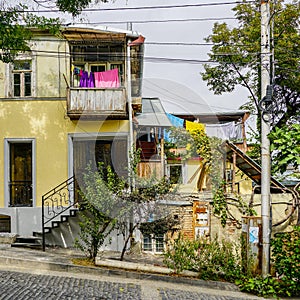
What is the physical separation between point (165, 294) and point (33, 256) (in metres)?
4.19

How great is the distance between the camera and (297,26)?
18.7m

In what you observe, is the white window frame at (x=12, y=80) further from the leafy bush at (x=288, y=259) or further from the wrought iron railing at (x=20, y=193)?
the leafy bush at (x=288, y=259)

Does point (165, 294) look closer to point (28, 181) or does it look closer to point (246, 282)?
point (246, 282)

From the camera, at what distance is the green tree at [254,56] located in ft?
60.2

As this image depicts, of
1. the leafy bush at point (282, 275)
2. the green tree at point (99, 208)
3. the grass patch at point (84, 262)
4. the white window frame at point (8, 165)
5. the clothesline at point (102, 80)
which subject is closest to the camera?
the leafy bush at point (282, 275)

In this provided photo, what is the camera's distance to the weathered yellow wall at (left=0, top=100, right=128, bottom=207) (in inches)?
576

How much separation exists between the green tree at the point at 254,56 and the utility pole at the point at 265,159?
759 centimetres

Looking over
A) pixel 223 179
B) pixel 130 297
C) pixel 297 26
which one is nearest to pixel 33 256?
pixel 130 297

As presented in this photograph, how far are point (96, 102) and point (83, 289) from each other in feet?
22.1

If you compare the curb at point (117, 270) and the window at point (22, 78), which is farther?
the window at point (22, 78)

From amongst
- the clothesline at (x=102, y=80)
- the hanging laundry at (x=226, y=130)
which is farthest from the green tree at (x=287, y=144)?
the hanging laundry at (x=226, y=130)

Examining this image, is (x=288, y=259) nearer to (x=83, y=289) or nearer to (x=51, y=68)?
(x=83, y=289)

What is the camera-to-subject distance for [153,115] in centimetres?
1830

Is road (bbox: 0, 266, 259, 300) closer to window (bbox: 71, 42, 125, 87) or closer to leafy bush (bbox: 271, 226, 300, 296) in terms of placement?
leafy bush (bbox: 271, 226, 300, 296)
